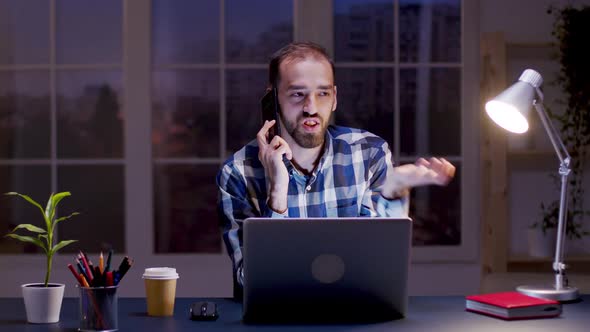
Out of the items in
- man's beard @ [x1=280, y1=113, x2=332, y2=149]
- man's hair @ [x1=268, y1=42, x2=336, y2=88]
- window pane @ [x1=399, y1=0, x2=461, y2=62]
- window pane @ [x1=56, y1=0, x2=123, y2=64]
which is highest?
window pane @ [x1=56, y1=0, x2=123, y2=64]

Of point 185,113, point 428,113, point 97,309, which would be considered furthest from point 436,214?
point 97,309

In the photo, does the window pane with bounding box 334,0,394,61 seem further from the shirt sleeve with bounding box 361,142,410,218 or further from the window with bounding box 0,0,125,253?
the shirt sleeve with bounding box 361,142,410,218

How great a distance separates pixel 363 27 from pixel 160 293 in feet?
11.4

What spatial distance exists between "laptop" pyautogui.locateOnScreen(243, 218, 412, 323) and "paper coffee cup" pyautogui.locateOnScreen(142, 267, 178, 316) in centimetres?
27

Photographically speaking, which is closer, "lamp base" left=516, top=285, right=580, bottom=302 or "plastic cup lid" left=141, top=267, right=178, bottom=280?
"plastic cup lid" left=141, top=267, right=178, bottom=280

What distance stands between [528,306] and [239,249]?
0.85 metres

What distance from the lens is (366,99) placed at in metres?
5.61

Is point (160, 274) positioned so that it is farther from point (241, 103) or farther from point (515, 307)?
point (241, 103)

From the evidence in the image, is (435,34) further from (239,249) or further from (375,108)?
(239,249)

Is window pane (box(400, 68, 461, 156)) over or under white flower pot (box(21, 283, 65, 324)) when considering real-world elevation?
over

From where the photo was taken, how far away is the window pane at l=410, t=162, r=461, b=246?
5359 mm

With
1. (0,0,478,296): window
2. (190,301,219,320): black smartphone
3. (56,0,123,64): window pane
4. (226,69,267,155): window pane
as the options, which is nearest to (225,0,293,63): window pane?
(0,0,478,296): window

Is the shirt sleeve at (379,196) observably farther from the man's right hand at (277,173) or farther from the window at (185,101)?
the window at (185,101)

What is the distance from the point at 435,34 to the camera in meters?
4.98
